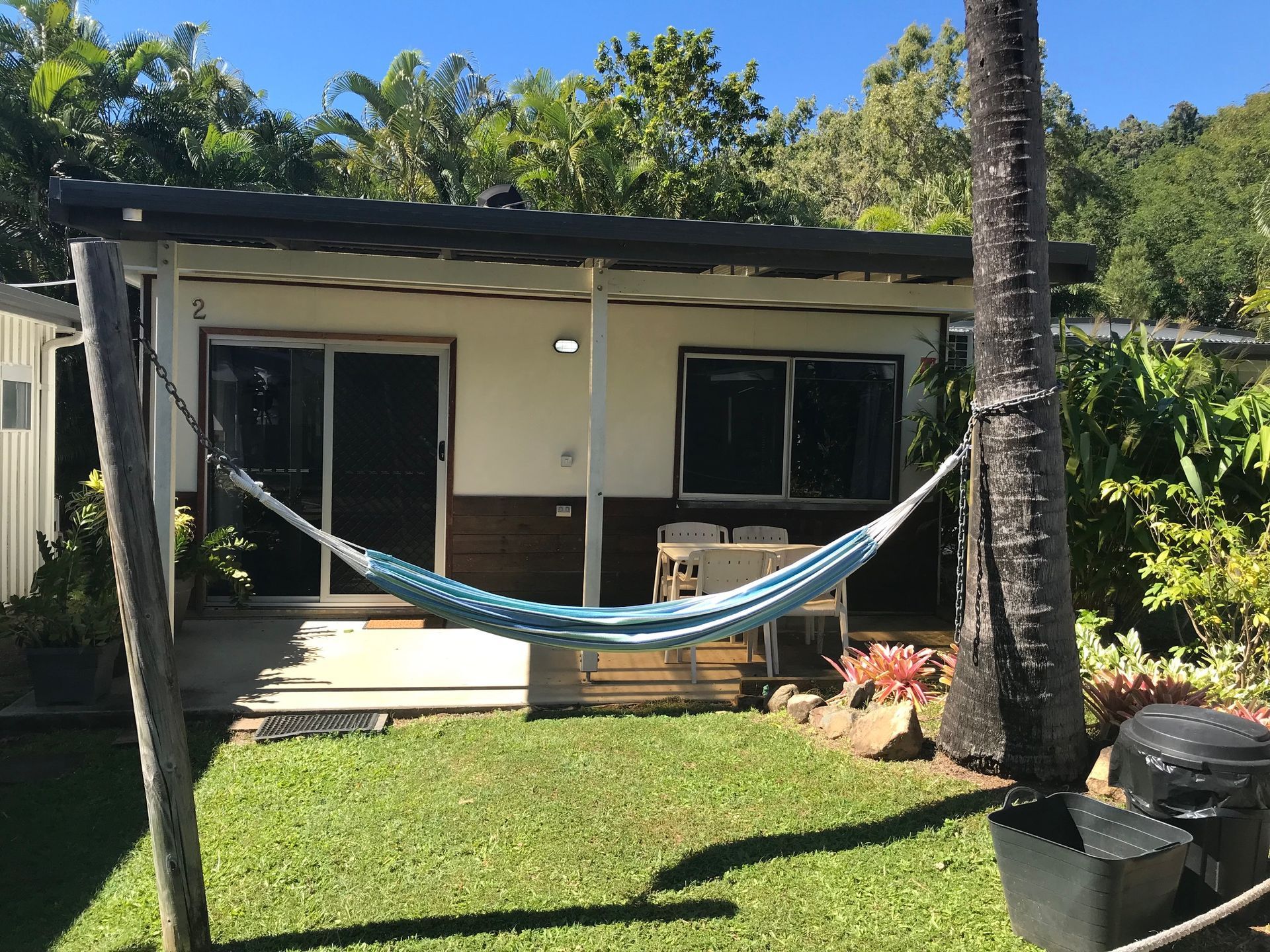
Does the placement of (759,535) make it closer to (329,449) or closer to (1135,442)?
(1135,442)

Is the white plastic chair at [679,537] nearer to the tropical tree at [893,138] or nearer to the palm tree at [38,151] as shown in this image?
the palm tree at [38,151]

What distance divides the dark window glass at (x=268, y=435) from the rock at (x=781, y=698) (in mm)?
3544

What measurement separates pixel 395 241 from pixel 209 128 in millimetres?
11776

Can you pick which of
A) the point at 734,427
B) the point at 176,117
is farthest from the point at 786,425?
the point at 176,117

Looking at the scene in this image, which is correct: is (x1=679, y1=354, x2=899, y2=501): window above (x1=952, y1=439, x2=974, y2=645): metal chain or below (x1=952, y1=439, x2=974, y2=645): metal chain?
above

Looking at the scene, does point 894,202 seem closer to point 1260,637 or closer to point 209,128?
point 209,128

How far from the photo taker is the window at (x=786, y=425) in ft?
22.8

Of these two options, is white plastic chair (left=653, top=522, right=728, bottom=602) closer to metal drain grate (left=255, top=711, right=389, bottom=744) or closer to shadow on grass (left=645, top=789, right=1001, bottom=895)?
metal drain grate (left=255, top=711, right=389, bottom=744)

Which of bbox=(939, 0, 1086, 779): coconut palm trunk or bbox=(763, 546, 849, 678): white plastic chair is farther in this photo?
bbox=(763, 546, 849, 678): white plastic chair

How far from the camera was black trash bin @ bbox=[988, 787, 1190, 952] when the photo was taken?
2566 mm

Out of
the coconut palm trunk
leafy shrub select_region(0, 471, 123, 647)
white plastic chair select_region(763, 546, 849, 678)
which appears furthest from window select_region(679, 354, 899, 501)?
leafy shrub select_region(0, 471, 123, 647)

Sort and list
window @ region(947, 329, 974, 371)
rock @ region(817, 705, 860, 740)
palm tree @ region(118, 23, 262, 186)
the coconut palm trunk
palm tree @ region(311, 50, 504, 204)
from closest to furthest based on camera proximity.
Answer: the coconut palm trunk, rock @ region(817, 705, 860, 740), window @ region(947, 329, 974, 371), palm tree @ region(118, 23, 262, 186), palm tree @ region(311, 50, 504, 204)

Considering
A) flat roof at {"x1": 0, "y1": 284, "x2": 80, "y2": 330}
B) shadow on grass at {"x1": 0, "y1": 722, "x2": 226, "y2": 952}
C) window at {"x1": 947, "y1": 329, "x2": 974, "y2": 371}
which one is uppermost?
window at {"x1": 947, "y1": 329, "x2": 974, "y2": 371}

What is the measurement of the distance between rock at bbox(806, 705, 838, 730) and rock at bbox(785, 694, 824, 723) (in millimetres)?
14
